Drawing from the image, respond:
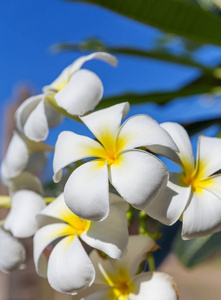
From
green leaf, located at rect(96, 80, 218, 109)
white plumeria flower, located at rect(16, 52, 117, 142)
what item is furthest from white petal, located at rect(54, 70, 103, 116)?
green leaf, located at rect(96, 80, 218, 109)

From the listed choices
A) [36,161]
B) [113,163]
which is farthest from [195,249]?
[113,163]

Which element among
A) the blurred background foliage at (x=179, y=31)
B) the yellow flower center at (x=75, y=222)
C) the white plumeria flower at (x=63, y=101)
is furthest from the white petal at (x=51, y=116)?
the blurred background foliage at (x=179, y=31)

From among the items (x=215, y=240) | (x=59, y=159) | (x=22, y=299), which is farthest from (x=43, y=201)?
(x=22, y=299)

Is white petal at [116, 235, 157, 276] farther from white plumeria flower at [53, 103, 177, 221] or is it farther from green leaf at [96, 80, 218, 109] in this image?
green leaf at [96, 80, 218, 109]

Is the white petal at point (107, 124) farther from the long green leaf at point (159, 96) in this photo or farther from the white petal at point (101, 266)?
the long green leaf at point (159, 96)

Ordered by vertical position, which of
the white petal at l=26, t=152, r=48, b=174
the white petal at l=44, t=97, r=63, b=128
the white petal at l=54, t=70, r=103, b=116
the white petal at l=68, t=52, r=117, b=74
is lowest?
the white petal at l=26, t=152, r=48, b=174

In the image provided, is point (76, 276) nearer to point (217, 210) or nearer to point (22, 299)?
point (217, 210)
